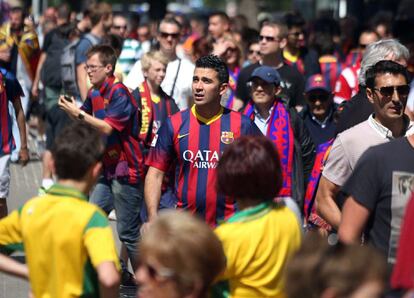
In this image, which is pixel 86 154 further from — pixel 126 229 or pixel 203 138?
pixel 126 229

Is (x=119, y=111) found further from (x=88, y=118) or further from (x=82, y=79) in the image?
(x=82, y=79)

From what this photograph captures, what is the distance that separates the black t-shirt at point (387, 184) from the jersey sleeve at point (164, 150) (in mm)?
2272

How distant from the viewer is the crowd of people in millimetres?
4141

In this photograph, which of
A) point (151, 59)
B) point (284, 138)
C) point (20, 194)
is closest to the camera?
point (284, 138)

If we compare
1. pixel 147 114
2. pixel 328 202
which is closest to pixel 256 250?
pixel 328 202

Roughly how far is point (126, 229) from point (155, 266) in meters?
5.41

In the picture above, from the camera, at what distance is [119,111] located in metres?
9.35

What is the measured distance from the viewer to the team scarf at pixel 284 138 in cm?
886

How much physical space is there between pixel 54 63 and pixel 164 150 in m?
8.45

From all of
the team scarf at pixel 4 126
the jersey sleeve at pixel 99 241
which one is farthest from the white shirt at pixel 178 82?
the jersey sleeve at pixel 99 241


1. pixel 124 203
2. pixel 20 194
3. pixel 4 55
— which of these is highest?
pixel 4 55

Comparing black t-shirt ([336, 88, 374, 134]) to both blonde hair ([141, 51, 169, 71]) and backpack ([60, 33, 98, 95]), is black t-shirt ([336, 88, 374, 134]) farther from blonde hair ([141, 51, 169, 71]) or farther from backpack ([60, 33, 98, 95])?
backpack ([60, 33, 98, 95])

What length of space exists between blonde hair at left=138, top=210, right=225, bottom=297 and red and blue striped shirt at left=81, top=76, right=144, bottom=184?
5.20 m

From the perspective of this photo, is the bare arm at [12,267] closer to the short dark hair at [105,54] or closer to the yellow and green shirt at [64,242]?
the yellow and green shirt at [64,242]
